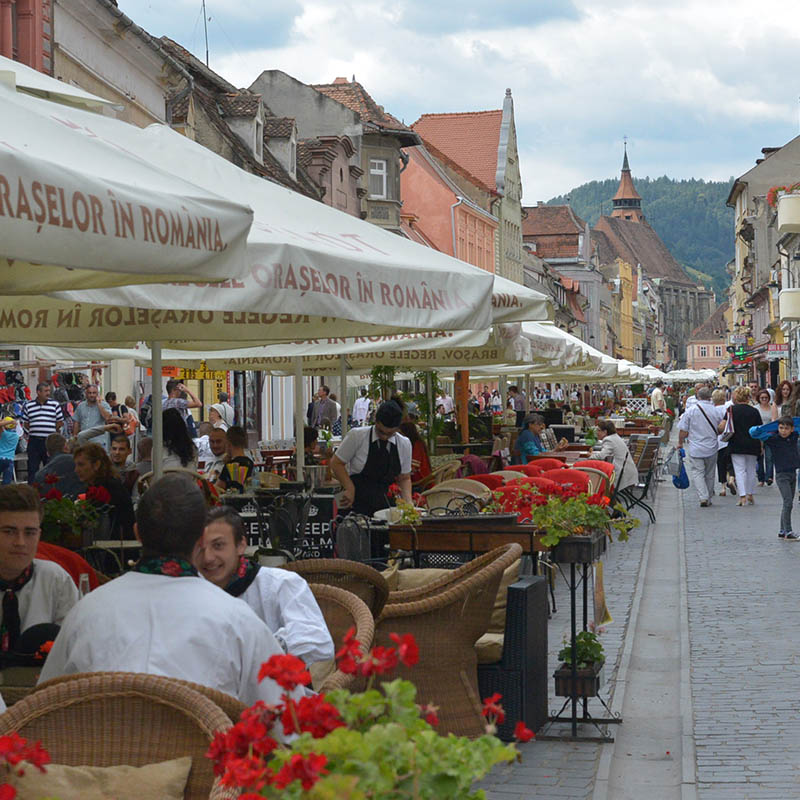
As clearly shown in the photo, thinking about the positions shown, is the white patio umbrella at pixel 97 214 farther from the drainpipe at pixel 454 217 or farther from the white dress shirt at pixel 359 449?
the drainpipe at pixel 454 217

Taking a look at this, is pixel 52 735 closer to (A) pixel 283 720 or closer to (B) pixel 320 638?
(A) pixel 283 720

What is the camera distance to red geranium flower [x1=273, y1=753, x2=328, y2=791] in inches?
96.0

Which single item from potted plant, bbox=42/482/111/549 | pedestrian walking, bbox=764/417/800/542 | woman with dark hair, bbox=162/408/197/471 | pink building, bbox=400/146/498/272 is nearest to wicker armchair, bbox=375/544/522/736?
potted plant, bbox=42/482/111/549

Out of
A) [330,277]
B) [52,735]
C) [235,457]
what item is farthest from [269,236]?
[235,457]

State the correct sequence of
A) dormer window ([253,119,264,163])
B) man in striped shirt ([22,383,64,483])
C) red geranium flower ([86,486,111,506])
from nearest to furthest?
red geranium flower ([86,486,111,506]), man in striped shirt ([22,383,64,483]), dormer window ([253,119,264,163])

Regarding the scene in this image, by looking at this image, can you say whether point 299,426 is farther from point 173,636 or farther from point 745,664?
point 173,636

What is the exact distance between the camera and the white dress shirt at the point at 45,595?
18.9 feet

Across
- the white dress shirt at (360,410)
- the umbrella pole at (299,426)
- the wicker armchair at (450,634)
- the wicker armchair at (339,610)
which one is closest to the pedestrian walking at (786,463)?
the umbrella pole at (299,426)

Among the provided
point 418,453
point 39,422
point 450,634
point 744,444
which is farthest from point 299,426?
point 744,444

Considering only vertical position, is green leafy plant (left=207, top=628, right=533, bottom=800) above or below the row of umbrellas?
below

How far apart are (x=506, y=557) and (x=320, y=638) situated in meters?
1.69

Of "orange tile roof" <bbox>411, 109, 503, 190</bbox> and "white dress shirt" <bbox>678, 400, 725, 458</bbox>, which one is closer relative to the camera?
"white dress shirt" <bbox>678, 400, 725, 458</bbox>

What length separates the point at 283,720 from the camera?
2715mm

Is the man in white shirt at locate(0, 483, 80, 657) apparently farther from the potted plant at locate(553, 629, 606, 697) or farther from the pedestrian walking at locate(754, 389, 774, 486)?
the pedestrian walking at locate(754, 389, 774, 486)
